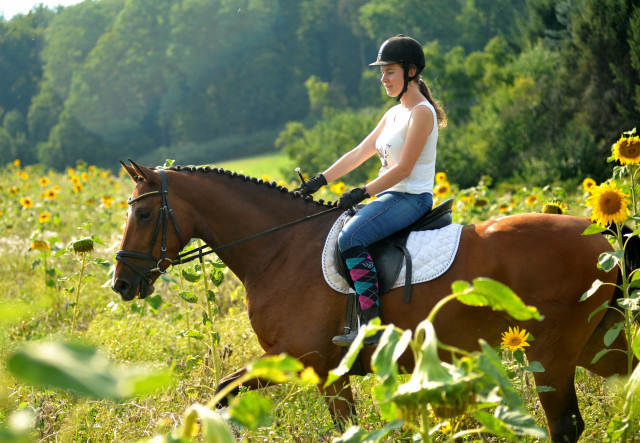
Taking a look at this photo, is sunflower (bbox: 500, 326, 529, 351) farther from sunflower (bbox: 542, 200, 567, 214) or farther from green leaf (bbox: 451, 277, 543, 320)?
green leaf (bbox: 451, 277, 543, 320)

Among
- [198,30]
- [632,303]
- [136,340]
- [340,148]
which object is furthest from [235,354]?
[198,30]

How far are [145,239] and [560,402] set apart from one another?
269 cm

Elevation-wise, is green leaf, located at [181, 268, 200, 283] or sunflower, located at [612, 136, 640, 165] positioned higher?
sunflower, located at [612, 136, 640, 165]

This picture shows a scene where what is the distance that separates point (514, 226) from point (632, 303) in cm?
84

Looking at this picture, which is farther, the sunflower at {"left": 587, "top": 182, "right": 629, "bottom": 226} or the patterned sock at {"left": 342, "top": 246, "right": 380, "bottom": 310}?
the patterned sock at {"left": 342, "top": 246, "right": 380, "bottom": 310}

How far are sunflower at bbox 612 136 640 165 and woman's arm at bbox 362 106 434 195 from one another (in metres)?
1.13

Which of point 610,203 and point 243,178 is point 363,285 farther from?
point 610,203

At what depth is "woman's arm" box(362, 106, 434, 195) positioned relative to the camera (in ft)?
14.7

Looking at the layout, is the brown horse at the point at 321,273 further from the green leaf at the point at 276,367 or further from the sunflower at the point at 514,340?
the green leaf at the point at 276,367

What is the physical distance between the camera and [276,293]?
4.52m

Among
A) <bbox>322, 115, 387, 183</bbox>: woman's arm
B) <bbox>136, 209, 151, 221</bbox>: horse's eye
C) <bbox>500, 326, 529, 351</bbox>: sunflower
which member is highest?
<bbox>136, 209, 151, 221</bbox>: horse's eye

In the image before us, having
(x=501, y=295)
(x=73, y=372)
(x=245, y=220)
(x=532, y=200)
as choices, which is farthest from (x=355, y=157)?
(x=73, y=372)

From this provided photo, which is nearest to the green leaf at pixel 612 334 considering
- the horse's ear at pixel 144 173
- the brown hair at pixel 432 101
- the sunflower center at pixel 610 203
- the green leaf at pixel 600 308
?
the green leaf at pixel 600 308

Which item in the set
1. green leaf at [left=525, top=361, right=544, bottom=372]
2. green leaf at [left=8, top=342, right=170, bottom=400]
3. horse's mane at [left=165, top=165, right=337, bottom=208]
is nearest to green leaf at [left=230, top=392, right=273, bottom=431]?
green leaf at [left=8, top=342, right=170, bottom=400]
